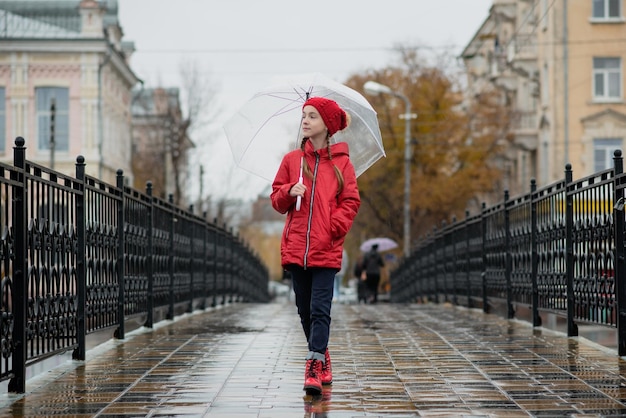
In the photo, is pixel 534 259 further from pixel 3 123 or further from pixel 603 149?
pixel 3 123

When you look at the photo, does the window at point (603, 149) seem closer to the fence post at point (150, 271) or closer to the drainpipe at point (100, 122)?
the drainpipe at point (100, 122)

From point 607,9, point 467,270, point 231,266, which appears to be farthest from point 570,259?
point 607,9

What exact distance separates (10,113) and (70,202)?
40.8 metres

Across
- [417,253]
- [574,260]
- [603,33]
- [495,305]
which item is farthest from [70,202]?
[603,33]

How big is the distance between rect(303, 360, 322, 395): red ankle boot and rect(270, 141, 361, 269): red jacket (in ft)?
2.06

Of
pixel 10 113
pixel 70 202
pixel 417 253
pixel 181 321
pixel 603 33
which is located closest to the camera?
pixel 70 202

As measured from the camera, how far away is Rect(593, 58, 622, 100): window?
149 feet

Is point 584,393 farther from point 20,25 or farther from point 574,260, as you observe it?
point 20,25

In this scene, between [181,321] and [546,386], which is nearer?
[546,386]

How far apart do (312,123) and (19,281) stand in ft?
7.04

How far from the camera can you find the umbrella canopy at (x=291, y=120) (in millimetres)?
8938

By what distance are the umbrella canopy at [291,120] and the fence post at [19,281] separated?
6.63 feet

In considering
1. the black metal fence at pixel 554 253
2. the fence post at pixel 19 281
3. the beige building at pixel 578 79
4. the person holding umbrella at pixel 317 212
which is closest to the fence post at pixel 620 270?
the black metal fence at pixel 554 253

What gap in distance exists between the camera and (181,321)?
49.8ft
